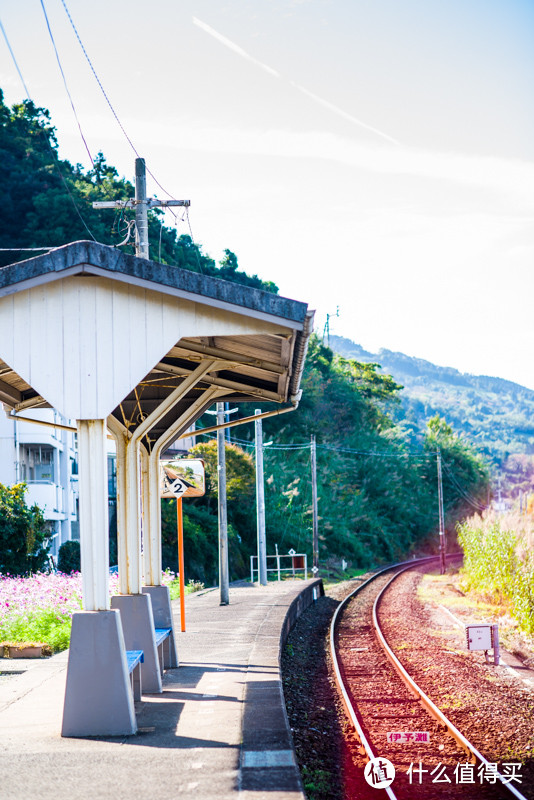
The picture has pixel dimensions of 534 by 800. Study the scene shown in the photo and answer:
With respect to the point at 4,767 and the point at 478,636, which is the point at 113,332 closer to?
the point at 4,767

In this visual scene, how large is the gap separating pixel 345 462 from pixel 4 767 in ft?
177

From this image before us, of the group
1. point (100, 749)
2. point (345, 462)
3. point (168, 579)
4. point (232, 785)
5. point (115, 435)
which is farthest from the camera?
point (345, 462)

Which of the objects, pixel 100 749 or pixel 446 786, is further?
pixel 446 786

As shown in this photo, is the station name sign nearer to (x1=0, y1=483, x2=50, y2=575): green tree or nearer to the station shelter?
the station shelter

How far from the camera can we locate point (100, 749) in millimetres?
6723

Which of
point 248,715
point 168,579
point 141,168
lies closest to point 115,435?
point 248,715

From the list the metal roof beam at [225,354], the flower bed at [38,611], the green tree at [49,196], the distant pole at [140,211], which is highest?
the green tree at [49,196]

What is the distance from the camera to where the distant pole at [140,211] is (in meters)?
15.5

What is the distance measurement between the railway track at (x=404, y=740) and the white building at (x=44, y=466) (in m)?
17.7

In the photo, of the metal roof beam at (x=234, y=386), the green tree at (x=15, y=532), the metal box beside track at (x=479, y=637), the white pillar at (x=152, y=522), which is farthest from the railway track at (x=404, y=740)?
the green tree at (x=15, y=532)

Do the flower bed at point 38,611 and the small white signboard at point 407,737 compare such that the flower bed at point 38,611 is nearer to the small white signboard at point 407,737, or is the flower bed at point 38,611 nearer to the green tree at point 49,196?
the small white signboard at point 407,737

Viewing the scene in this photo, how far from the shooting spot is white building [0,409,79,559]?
30734mm

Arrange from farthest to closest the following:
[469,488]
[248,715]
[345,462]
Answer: [469,488] → [345,462] → [248,715]

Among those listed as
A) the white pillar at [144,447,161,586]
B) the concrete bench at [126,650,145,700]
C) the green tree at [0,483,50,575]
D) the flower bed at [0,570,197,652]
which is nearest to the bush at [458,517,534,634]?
the white pillar at [144,447,161,586]
